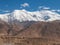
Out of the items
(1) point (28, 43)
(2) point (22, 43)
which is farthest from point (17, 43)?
(1) point (28, 43)

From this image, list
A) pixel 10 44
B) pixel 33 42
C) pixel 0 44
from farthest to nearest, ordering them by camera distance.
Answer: pixel 33 42 → pixel 10 44 → pixel 0 44

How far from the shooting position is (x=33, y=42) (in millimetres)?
164125

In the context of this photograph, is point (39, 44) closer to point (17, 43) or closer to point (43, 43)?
point (43, 43)

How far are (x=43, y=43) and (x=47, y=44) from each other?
714 centimetres

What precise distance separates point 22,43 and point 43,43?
20348 millimetres

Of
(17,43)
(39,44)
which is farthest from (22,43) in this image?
(39,44)

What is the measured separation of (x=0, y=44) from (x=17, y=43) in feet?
58.9

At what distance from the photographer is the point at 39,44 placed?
155 m

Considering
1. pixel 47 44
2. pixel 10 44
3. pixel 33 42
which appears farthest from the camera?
pixel 33 42

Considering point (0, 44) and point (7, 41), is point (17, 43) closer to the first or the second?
point (7, 41)

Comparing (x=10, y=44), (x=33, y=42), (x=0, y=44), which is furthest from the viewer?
(x=33, y=42)

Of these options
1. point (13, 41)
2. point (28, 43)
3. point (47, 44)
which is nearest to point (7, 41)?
point (13, 41)

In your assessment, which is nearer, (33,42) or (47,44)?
(47,44)

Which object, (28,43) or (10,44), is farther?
(28,43)
